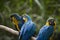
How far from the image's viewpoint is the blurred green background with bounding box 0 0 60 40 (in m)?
3.41

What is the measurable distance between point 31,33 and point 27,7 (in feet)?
4.15

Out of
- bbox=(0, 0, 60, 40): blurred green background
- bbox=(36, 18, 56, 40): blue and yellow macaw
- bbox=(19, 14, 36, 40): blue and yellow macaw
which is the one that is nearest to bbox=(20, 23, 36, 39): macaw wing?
bbox=(19, 14, 36, 40): blue and yellow macaw

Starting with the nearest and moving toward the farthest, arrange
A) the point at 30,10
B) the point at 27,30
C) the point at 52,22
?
the point at 52,22
the point at 27,30
the point at 30,10

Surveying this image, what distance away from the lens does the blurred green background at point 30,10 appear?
11.2 feet

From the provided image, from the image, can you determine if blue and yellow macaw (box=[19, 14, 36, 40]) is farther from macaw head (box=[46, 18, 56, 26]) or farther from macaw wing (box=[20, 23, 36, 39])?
macaw head (box=[46, 18, 56, 26])

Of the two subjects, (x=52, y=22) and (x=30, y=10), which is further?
(x=30, y=10)

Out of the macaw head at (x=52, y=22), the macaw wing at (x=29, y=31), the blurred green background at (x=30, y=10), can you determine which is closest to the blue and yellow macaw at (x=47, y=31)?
the macaw head at (x=52, y=22)

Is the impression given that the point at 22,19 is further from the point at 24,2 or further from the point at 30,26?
the point at 24,2

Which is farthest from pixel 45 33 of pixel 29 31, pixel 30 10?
pixel 30 10

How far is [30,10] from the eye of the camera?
3553 mm

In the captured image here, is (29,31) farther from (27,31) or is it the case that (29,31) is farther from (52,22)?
(52,22)

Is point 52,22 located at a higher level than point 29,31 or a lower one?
higher

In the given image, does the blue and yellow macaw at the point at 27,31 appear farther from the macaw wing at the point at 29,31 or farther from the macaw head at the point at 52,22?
the macaw head at the point at 52,22

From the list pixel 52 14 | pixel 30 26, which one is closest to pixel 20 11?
pixel 52 14
